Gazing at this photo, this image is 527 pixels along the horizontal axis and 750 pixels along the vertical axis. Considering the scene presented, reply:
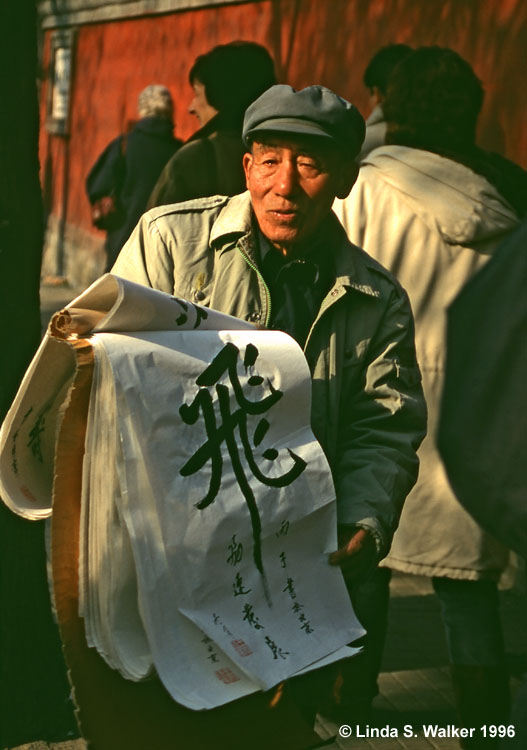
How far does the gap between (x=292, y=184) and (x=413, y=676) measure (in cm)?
270

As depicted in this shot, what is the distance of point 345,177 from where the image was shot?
2930 mm

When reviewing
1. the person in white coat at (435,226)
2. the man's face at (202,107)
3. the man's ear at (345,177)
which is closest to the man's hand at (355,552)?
the man's ear at (345,177)

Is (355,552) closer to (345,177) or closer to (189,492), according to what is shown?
(189,492)

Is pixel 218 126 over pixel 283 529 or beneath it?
beneath

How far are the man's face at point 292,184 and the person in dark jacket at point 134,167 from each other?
499 cm

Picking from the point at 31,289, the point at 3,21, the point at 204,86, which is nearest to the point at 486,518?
the point at 31,289

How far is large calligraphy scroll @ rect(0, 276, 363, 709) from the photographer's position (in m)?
2.20

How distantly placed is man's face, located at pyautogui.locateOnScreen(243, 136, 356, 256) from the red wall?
551 centimetres

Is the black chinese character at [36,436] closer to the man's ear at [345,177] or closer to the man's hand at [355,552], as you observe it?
the man's hand at [355,552]

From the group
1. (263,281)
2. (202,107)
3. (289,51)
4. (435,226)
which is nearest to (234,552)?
(263,281)

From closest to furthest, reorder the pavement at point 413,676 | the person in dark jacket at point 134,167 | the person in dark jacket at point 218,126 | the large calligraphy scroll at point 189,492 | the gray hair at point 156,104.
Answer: the large calligraphy scroll at point 189,492, the pavement at point 413,676, the person in dark jacket at point 218,126, the person in dark jacket at point 134,167, the gray hair at point 156,104

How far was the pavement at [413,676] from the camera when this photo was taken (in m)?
4.34

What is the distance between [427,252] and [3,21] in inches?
62.5

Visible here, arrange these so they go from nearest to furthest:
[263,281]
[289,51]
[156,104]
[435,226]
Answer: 1. [263,281]
2. [435,226]
3. [156,104]
4. [289,51]
